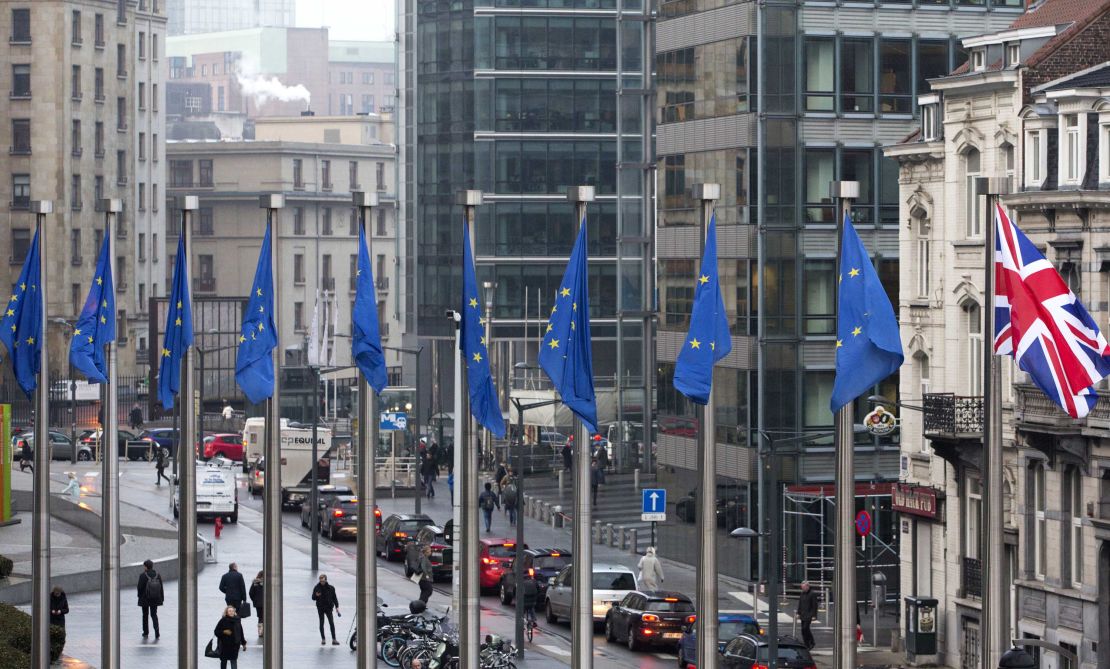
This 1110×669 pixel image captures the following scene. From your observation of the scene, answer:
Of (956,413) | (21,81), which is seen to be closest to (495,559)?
(956,413)

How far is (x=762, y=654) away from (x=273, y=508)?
18204 millimetres

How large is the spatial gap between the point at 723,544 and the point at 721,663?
20.0m

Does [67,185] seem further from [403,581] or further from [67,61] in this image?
[403,581]

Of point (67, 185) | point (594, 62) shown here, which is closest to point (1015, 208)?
point (594, 62)

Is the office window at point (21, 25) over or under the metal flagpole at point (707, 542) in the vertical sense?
over

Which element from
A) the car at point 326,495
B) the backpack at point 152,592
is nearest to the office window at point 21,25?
the car at point 326,495

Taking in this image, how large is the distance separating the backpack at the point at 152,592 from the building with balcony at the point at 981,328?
697 inches

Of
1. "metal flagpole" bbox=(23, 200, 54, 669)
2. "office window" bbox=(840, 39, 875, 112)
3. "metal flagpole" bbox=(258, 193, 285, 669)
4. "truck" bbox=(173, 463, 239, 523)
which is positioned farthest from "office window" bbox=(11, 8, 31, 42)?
"metal flagpole" bbox=(258, 193, 285, 669)

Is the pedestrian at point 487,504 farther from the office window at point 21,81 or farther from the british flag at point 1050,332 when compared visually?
the office window at point 21,81

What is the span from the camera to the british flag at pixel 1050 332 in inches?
1196

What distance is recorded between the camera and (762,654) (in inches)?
1956

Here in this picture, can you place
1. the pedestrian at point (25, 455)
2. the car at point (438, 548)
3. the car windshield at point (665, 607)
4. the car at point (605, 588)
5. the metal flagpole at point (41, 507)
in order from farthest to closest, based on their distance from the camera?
the pedestrian at point (25, 455), the car at point (438, 548), the car at point (605, 588), the car windshield at point (665, 607), the metal flagpole at point (41, 507)

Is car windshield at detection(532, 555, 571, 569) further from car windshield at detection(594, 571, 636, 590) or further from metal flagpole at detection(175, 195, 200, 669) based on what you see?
metal flagpole at detection(175, 195, 200, 669)

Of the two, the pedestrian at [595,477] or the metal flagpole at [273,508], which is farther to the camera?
the pedestrian at [595,477]
